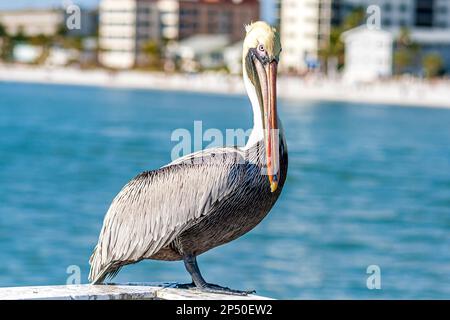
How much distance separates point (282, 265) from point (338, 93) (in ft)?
281

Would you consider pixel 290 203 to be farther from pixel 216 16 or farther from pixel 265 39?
pixel 216 16

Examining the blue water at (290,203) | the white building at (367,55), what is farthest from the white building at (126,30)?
the blue water at (290,203)

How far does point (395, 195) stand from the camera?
36406mm

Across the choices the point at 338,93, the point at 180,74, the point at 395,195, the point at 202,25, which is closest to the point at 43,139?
the point at 395,195

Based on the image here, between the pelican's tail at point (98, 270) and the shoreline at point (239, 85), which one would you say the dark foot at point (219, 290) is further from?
the shoreline at point (239, 85)

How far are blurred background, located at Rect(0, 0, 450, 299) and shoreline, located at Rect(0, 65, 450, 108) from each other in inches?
8.0

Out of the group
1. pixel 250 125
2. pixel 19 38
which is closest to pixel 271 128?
pixel 250 125

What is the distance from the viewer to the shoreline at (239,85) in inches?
3782

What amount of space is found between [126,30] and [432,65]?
163 ft

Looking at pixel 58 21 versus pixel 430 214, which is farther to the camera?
pixel 58 21

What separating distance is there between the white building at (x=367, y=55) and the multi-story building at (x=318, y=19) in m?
11.6

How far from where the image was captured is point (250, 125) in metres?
67.9
